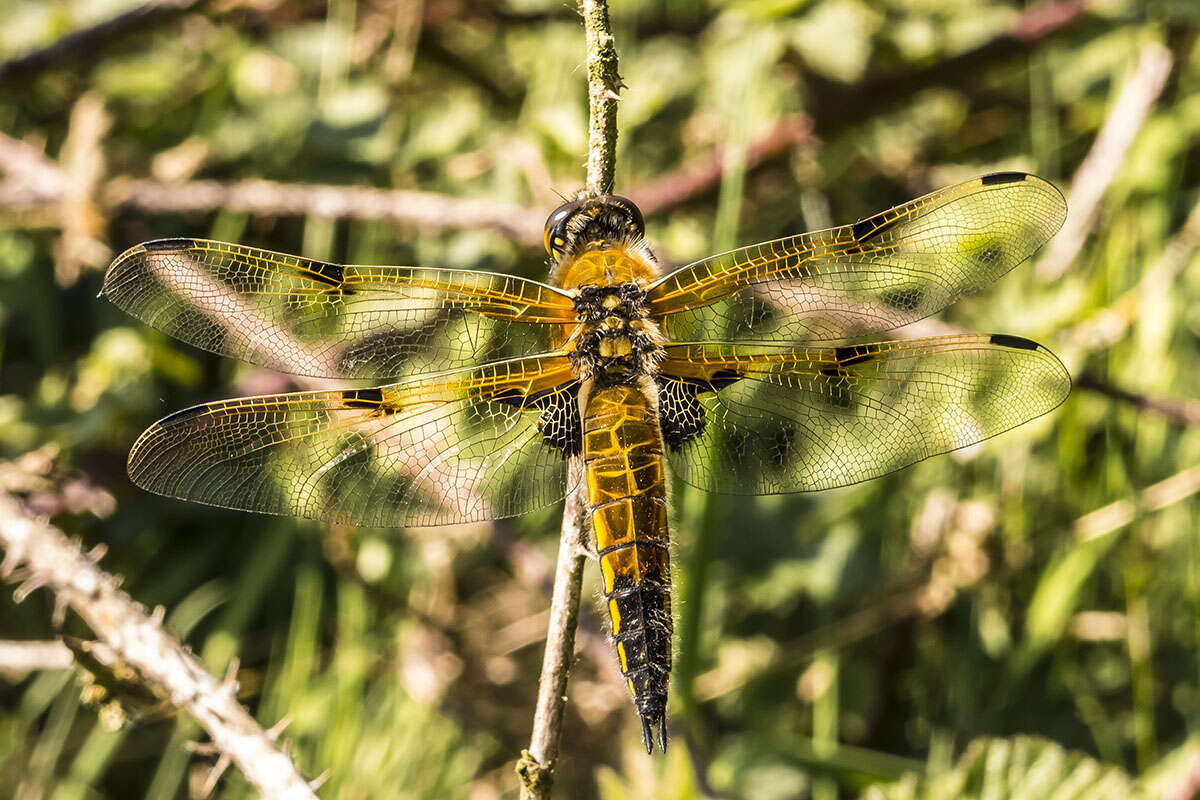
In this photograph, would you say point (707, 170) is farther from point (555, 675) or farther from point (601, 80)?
point (555, 675)

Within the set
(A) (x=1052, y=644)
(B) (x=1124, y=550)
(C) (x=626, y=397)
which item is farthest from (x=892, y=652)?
(C) (x=626, y=397)

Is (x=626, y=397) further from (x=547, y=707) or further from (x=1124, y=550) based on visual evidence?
(x=1124, y=550)

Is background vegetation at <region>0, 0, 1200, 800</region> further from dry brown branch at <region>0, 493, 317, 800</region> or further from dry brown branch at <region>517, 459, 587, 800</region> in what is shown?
dry brown branch at <region>517, 459, 587, 800</region>

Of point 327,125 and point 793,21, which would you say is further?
point 327,125

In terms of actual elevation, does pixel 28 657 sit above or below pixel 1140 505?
below

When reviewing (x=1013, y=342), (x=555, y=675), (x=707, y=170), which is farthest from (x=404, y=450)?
(x=707, y=170)

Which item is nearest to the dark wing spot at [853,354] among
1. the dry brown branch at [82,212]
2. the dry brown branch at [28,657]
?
the dry brown branch at [28,657]
